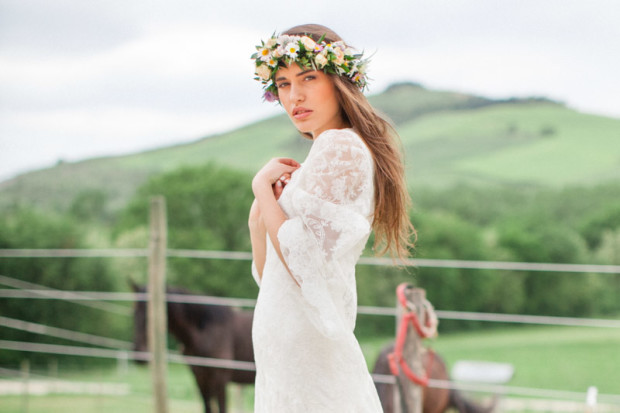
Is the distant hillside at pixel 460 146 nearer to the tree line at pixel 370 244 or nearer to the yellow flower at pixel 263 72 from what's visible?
the tree line at pixel 370 244

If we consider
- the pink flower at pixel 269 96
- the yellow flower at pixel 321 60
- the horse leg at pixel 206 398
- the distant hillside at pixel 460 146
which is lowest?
the horse leg at pixel 206 398

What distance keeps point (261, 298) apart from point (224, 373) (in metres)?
2.58

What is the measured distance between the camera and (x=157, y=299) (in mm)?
2650

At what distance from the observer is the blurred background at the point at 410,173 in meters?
13.5

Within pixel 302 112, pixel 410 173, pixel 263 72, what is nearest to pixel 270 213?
pixel 302 112

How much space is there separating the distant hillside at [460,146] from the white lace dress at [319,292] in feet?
→ 51.5

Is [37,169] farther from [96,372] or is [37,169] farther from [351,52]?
[351,52]

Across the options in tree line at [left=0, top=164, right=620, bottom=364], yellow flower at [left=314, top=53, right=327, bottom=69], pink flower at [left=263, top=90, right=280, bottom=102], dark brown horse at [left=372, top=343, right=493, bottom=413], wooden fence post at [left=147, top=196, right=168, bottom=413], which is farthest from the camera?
tree line at [left=0, top=164, right=620, bottom=364]

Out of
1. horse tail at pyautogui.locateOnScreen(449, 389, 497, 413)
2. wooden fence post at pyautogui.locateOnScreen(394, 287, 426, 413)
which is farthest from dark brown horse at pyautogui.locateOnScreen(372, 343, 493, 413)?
wooden fence post at pyautogui.locateOnScreen(394, 287, 426, 413)

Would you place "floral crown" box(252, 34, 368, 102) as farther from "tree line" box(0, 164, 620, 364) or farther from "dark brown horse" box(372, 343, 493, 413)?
"tree line" box(0, 164, 620, 364)

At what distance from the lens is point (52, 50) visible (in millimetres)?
20344

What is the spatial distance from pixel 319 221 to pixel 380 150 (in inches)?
8.9

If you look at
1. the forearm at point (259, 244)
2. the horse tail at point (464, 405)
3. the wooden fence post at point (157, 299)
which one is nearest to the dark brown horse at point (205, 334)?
the wooden fence post at point (157, 299)

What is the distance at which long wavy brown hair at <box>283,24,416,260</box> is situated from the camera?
126cm
